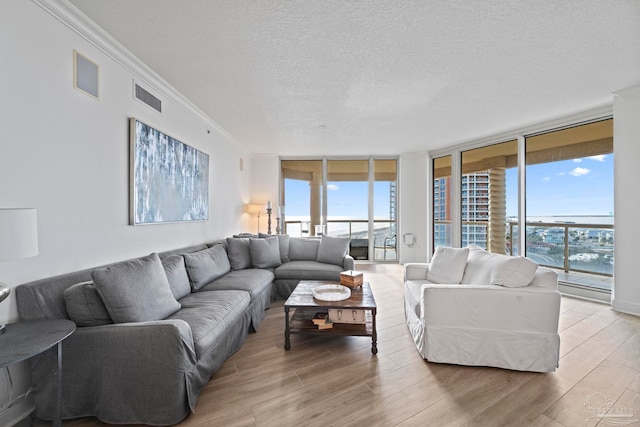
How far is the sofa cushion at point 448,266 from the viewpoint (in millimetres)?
2830

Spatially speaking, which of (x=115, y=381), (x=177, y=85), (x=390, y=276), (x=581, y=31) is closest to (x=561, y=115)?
(x=581, y=31)

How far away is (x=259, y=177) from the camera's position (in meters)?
6.45

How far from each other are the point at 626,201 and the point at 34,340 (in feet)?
17.8

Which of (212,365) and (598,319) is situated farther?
(598,319)

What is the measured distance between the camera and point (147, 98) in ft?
9.06

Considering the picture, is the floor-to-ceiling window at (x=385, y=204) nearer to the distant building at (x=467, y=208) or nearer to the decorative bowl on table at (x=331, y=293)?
the distant building at (x=467, y=208)

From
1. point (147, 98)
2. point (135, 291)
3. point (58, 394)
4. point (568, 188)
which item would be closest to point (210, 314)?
point (135, 291)

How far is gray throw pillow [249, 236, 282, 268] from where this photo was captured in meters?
3.92

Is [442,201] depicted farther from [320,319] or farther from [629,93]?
[320,319]

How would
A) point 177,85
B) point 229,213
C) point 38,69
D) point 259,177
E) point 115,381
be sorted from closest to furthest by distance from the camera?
point 115,381 < point 38,69 < point 177,85 < point 229,213 < point 259,177

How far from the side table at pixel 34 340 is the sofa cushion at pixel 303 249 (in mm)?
3154

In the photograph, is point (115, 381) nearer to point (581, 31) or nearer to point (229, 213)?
point (229, 213)

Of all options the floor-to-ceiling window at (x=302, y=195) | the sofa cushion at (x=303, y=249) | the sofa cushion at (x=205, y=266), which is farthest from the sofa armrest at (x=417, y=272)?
the floor-to-ceiling window at (x=302, y=195)

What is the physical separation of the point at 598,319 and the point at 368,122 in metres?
3.69
